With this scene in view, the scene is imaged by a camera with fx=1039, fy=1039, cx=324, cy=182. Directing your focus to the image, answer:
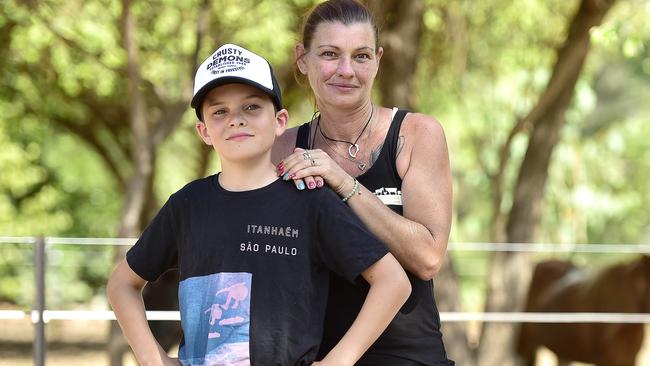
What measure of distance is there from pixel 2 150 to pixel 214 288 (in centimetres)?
1151

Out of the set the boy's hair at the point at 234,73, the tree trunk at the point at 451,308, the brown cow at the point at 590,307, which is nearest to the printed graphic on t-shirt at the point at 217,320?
the boy's hair at the point at 234,73

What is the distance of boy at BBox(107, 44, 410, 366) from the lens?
6.22 ft

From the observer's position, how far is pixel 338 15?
7.29 feet

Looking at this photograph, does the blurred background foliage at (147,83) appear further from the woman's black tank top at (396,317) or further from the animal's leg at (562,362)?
the woman's black tank top at (396,317)

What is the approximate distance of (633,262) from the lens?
764cm

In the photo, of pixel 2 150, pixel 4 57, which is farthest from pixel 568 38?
pixel 2 150

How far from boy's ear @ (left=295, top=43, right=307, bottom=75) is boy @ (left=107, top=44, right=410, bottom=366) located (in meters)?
0.35

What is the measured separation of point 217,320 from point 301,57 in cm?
72

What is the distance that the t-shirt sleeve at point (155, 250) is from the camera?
2.06 metres

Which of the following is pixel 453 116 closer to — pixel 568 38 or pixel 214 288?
pixel 568 38

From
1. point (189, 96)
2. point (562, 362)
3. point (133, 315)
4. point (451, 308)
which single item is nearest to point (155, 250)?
point (133, 315)

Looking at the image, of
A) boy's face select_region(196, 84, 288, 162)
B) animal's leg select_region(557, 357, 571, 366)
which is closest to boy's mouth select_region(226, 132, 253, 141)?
boy's face select_region(196, 84, 288, 162)

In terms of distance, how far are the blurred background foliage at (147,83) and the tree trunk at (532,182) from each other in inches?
10.3

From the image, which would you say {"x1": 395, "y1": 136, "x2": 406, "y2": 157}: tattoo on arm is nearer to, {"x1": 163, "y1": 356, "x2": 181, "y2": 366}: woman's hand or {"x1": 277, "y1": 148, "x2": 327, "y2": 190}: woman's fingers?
{"x1": 277, "y1": 148, "x2": 327, "y2": 190}: woman's fingers
